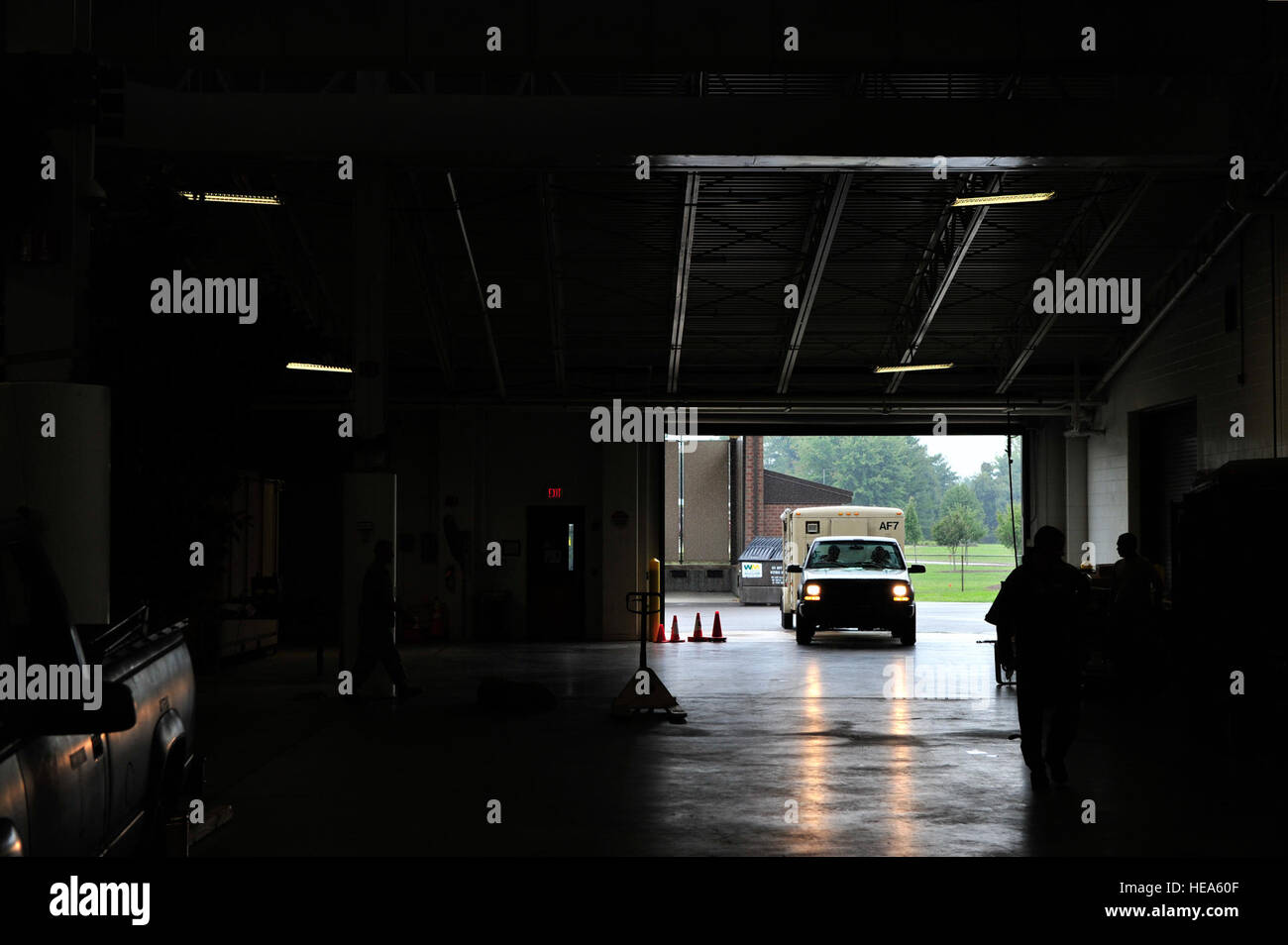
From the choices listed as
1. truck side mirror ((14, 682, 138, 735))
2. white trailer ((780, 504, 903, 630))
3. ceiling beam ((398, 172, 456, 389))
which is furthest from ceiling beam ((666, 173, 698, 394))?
truck side mirror ((14, 682, 138, 735))

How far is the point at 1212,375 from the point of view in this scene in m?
21.2

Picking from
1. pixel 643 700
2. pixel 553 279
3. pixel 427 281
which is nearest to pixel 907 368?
pixel 553 279

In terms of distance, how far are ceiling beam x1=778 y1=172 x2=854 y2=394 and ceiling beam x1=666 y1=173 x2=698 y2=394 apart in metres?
1.98

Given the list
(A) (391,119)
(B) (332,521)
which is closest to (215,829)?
(A) (391,119)

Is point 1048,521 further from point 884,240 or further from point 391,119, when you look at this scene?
point 391,119

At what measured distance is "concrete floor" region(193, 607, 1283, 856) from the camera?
8578 millimetres

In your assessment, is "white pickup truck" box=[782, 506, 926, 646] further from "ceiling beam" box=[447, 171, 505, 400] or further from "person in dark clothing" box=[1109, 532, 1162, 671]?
"person in dark clothing" box=[1109, 532, 1162, 671]

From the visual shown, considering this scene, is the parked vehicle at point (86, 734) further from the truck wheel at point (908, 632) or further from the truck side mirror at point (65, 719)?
the truck wheel at point (908, 632)

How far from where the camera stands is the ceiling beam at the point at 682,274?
67.3ft

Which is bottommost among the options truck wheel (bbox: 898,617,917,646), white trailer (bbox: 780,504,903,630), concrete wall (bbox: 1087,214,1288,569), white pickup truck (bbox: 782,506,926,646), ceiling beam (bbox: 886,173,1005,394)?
truck wheel (bbox: 898,617,917,646)

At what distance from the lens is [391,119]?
51.3 feet

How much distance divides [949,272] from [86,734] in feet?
63.1

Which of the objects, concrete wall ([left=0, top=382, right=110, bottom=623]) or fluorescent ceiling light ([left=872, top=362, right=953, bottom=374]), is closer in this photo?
concrete wall ([left=0, top=382, right=110, bottom=623])

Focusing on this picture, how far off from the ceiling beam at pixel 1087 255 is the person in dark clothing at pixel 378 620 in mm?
10876
